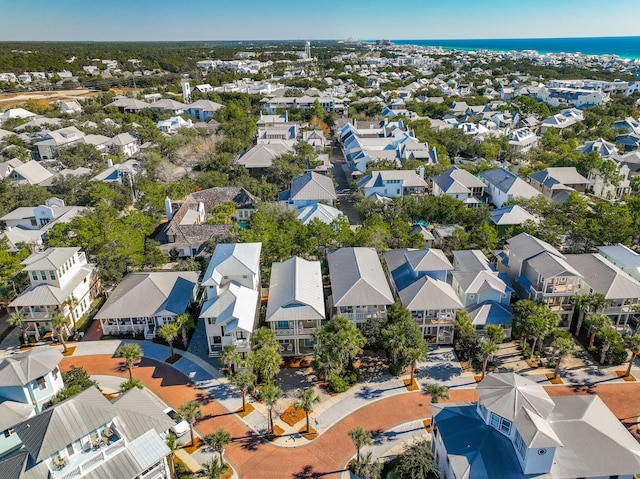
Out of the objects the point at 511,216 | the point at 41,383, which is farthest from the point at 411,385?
the point at 511,216

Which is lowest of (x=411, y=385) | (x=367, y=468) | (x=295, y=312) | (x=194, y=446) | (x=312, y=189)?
(x=194, y=446)

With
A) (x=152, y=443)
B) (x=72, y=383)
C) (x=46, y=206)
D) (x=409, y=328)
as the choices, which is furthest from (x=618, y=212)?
(x=46, y=206)

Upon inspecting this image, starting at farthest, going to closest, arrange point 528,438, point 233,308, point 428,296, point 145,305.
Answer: point 145,305
point 428,296
point 233,308
point 528,438

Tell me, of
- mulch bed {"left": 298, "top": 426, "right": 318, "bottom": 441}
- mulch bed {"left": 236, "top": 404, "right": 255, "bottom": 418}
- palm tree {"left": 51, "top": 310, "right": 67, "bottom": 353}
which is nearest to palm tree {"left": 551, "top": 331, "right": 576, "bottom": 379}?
mulch bed {"left": 298, "top": 426, "right": 318, "bottom": 441}

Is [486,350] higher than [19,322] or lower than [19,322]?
higher

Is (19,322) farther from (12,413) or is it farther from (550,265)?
(550,265)

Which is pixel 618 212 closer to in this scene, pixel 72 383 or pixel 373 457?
pixel 373 457

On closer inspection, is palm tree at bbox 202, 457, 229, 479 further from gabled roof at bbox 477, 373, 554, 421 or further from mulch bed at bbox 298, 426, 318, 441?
gabled roof at bbox 477, 373, 554, 421

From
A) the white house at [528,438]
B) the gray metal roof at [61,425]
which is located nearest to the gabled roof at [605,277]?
the white house at [528,438]
